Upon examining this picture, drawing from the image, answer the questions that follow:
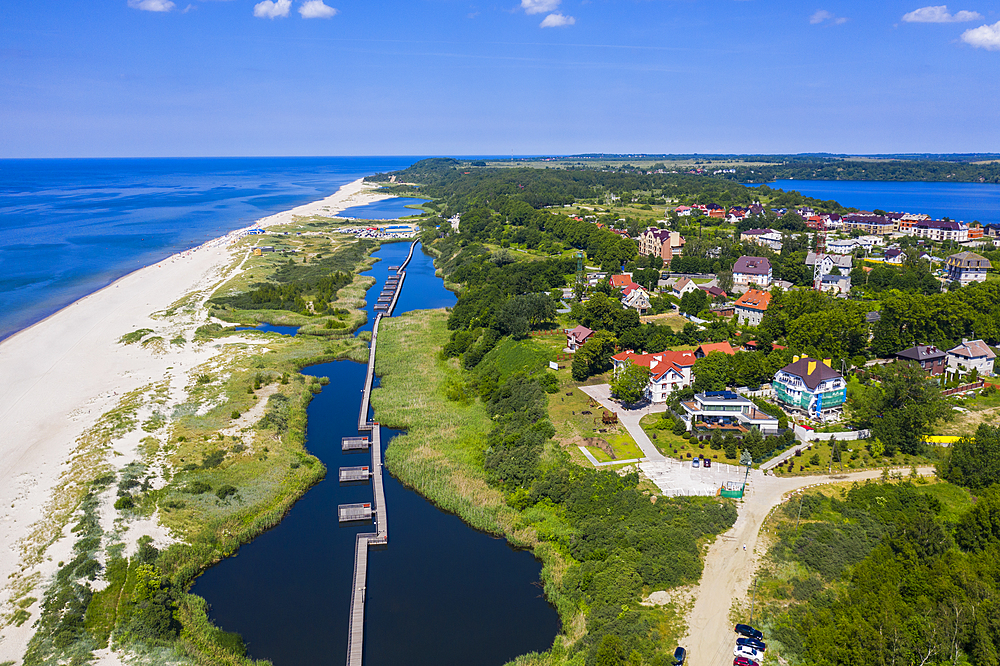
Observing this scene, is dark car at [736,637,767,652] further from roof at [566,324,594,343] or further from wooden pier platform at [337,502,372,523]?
roof at [566,324,594,343]

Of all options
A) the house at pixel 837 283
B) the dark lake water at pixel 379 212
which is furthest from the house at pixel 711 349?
the dark lake water at pixel 379 212

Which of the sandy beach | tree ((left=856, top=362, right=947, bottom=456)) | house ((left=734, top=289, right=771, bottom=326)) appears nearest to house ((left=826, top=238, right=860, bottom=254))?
house ((left=734, top=289, right=771, bottom=326))

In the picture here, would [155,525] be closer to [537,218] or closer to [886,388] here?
[886,388]

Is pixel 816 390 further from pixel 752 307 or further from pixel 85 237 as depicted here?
pixel 85 237

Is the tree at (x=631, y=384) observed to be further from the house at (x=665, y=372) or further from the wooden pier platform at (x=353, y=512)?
the wooden pier platform at (x=353, y=512)

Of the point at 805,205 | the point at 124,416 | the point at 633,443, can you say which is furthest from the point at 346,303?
the point at 805,205

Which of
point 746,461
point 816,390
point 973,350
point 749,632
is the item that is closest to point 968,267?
point 973,350
